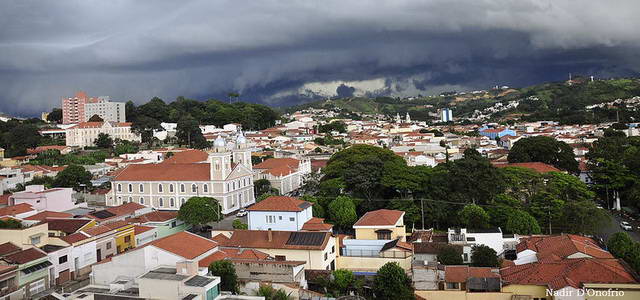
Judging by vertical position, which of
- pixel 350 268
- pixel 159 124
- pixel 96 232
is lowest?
pixel 350 268

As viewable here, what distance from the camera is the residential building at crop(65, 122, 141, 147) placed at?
3002 inches

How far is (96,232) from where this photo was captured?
94.3ft

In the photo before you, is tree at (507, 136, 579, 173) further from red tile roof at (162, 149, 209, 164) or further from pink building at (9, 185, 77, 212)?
pink building at (9, 185, 77, 212)

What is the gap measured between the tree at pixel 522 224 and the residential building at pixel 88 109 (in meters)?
Result: 87.1

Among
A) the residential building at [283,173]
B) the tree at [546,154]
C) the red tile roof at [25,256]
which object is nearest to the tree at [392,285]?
the red tile roof at [25,256]

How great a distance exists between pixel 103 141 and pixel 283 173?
37399 mm

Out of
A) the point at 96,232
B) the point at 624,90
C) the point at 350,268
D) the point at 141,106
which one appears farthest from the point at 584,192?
the point at 624,90

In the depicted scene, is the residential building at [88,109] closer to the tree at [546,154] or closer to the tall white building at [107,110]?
the tall white building at [107,110]

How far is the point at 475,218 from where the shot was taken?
1232 inches

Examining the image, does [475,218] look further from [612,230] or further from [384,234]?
[612,230]

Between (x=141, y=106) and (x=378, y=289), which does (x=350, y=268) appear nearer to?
(x=378, y=289)

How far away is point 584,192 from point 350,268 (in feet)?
69.2

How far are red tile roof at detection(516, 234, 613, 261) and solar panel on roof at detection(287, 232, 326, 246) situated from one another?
10311 mm

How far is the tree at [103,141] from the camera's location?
247 feet
